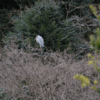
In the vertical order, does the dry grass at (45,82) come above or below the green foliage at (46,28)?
below

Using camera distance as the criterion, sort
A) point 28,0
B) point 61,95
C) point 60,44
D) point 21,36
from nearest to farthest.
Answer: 1. point 61,95
2. point 60,44
3. point 21,36
4. point 28,0

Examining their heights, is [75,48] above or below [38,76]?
below

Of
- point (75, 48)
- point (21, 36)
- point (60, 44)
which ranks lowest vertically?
point (75, 48)

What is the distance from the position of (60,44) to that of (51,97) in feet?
9.04

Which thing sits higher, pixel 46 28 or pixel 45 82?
pixel 46 28

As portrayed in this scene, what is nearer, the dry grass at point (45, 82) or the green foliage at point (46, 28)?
the dry grass at point (45, 82)

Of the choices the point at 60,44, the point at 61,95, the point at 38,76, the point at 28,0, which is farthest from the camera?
the point at 28,0

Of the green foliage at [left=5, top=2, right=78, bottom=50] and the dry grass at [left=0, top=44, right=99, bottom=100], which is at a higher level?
the green foliage at [left=5, top=2, right=78, bottom=50]

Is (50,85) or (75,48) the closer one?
(50,85)

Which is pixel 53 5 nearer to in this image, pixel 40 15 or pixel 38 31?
pixel 40 15

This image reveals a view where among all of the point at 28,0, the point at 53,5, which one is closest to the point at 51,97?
the point at 53,5

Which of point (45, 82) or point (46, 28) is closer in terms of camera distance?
point (45, 82)

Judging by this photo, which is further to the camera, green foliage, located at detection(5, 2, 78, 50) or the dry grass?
green foliage, located at detection(5, 2, 78, 50)

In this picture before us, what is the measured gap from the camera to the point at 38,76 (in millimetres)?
3162
